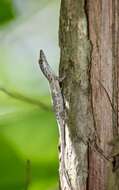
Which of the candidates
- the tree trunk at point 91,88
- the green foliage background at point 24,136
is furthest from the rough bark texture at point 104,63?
the green foliage background at point 24,136

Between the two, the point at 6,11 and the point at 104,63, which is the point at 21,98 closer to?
the point at 6,11

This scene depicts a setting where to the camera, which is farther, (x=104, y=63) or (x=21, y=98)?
(x=21, y=98)

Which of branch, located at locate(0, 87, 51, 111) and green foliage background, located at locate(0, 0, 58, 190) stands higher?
branch, located at locate(0, 87, 51, 111)

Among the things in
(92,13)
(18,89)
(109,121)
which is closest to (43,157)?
(18,89)

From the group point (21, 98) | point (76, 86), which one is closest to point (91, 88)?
point (76, 86)

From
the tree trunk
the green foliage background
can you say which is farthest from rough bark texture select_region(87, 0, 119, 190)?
the green foliage background

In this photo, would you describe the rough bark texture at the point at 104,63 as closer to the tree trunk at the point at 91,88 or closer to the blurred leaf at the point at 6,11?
the tree trunk at the point at 91,88

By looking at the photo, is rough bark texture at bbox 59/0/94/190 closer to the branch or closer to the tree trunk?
the tree trunk
